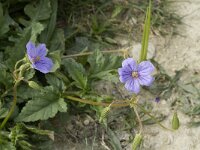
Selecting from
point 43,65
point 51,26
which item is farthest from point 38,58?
point 51,26

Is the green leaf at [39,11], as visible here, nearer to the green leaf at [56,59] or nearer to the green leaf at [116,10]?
the green leaf at [56,59]

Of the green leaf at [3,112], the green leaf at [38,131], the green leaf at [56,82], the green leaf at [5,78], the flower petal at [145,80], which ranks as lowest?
the green leaf at [38,131]

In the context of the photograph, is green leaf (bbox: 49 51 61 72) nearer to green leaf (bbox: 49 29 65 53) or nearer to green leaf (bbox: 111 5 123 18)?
green leaf (bbox: 49 29 65 53)

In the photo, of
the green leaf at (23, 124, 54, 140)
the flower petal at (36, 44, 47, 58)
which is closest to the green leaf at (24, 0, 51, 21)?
the flower petal at (36, 44, 47, 58)

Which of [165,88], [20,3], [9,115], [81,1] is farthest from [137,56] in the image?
[9,115]

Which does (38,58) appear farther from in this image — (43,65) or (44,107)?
(44,107)

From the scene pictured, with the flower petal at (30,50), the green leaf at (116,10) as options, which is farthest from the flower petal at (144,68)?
the green leaf at (116,10)
